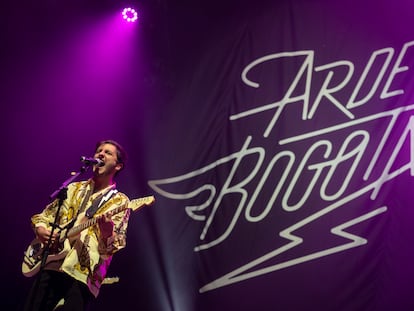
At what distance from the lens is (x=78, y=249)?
277 cm

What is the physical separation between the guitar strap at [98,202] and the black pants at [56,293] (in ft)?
1.21

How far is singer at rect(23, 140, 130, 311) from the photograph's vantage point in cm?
268

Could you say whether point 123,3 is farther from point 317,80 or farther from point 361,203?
point 361,203

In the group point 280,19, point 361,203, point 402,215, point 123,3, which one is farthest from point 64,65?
point 402,215

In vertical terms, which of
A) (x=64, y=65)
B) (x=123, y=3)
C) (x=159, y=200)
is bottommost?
(x=159, y=200)

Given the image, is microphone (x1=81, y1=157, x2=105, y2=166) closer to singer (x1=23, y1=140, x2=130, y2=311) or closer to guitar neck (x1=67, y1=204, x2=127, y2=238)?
singer (x1=23, y1=140, x2=130, y2=311)

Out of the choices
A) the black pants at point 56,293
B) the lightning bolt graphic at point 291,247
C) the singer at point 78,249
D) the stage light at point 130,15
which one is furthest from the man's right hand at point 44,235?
the stage light at point 130,15

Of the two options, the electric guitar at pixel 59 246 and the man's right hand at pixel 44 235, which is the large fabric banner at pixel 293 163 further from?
the man's right hand at pixel 44 235

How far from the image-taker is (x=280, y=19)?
4191 millimetres

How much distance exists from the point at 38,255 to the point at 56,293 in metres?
0.28

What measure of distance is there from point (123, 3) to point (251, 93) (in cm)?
149

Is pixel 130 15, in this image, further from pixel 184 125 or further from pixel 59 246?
pixel 59 246

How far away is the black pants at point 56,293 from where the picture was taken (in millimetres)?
2621

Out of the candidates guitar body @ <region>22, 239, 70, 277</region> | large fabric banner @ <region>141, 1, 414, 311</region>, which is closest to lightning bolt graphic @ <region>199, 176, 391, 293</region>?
large fabric banner @ <region>141, 1, 414, 311</region>
